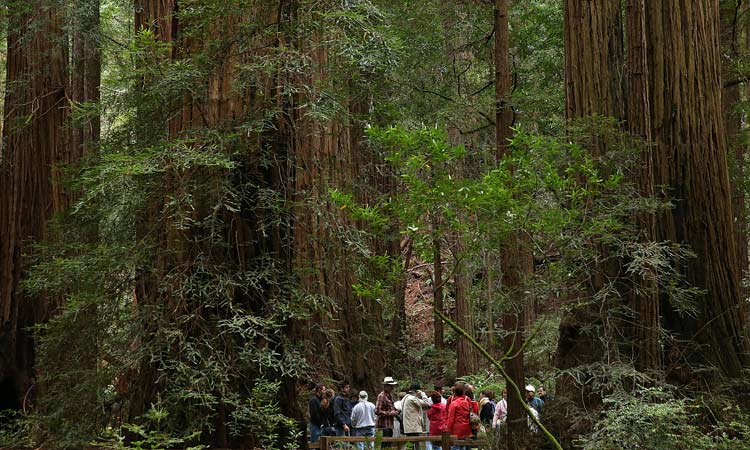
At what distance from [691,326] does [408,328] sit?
19556 millimetres

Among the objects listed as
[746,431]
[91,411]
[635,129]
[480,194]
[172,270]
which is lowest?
[746,431]

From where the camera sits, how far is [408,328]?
3111 cm

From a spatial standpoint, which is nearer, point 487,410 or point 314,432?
point 314,432

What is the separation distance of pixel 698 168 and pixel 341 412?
20.8 ft

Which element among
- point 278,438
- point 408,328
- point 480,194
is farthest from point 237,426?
point 408,328

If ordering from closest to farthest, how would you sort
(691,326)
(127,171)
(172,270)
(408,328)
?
1. (127,171)
2. (172,270)
3. (691,326)
4. (408,328)

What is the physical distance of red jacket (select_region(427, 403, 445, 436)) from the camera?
13719 millimetres

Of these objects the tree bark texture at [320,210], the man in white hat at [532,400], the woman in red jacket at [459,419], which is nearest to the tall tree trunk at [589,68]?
the woman in red jacket at [459,419]

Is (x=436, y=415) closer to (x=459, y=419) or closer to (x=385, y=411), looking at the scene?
(x=385, y=411)

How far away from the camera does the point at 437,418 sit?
13820 millimetres

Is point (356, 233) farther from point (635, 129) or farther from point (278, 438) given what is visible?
point (635, 129)

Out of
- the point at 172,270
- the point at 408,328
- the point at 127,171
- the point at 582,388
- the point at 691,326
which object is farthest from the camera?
the point at 408,328

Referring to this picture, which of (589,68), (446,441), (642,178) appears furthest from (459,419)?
(589,68)

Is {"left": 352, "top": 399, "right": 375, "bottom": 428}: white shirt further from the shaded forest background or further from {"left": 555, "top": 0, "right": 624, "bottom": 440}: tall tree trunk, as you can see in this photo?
{"left": 555, "top": 0, "right": 624, "bottom": 440}: tall tree trunk
